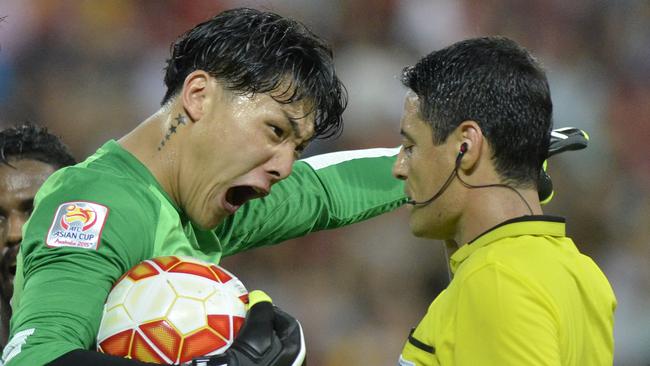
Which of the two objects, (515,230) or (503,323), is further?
(515,230)

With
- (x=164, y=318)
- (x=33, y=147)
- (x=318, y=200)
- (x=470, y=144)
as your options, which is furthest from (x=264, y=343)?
(x=33, y=147)

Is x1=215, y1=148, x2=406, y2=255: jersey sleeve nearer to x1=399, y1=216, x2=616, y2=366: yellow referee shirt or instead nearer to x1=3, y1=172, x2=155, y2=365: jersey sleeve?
x1=3, y1=172, x2=155, y2=365: jersey sleeve

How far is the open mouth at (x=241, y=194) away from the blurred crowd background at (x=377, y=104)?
85.8 inches

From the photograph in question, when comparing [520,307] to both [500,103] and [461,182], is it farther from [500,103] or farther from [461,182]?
[500,103]

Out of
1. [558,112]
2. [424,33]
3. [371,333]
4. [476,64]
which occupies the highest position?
[476,64]

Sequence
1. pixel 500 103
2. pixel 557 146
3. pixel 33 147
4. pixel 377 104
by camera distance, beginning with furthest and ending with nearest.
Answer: pixel 377 104 < pixel 33 147 < pixel 557 146 < pixel 500 103

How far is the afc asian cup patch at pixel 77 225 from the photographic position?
7.45 ft

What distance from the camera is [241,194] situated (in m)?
2.89

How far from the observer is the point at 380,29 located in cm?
555

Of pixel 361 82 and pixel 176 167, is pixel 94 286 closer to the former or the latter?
pixel 176 167

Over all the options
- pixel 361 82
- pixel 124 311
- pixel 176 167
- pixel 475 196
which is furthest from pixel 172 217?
pixel 361 82

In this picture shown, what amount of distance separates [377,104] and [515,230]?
3.20m

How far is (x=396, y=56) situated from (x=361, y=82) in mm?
269

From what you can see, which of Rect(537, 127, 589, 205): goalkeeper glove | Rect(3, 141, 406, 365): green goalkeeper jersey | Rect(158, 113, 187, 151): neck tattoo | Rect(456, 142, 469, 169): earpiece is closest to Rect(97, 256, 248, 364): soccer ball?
Rect(3, 141, 406, 365): green goalkeeper jersey
